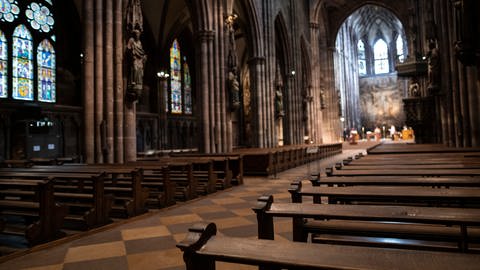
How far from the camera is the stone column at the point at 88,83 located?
356 inches

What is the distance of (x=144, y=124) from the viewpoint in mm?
22391

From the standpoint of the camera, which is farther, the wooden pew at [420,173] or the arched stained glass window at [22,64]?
the arched stained glass window at [22,64]

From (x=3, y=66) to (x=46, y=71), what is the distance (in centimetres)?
214

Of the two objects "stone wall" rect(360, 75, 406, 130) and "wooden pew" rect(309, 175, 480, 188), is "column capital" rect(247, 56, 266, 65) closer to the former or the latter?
"wooden pew" rect(309, 175, 480, 188)

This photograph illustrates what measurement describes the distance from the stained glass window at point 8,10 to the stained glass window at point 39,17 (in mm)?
543

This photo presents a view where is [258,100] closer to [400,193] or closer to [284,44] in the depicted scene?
[284,44]

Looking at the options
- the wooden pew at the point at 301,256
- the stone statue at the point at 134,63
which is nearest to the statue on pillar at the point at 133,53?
the stone statue at the point at 134,63

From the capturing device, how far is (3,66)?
51.5 feet

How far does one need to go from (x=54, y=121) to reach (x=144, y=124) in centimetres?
638

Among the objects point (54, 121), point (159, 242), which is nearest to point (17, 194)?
point (159, 242)

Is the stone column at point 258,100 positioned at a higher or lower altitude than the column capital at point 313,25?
lower

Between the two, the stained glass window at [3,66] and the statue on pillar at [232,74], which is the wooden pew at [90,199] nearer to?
the statue on pillar at [232,74]

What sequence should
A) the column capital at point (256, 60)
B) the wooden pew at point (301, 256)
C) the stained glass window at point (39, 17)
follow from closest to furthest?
the wooden pew at point (301, 256)
the stained glass window at point (39, 17)
the column capital at point (256, 60)

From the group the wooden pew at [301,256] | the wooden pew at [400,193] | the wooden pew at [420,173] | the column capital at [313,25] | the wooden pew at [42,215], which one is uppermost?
the column capital at [313,25]
